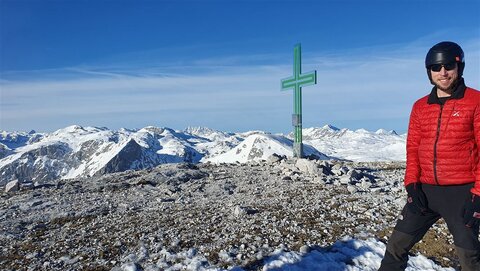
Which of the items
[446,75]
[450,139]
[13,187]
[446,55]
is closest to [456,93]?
[446,75]

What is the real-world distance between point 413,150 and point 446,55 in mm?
1704

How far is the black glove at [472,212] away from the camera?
5.52 metres

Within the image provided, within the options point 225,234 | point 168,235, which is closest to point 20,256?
point 168,235

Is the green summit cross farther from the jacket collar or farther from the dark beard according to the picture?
the dark beard

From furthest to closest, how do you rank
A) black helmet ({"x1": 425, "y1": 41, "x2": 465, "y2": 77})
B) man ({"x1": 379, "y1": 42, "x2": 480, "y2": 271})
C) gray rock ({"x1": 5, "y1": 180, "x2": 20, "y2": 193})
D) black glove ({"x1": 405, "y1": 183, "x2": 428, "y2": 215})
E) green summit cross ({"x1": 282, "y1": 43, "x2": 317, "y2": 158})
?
green summit cross ({"x1": 282, "y1": 43, "x2": 317, "y2": 158}) < gray rock ({"x1": 5, "y1": 180, "x2": 20, "y2": 193}) < black glove ({"x1": 405, "y1": 183, "x2": 428, "y2": 215}) < black helmet ({"x1": 425, "y1": 41, "x2": 465, "y2": 77}) < man ({"x1": 379, "y1": 42, "x2": 480, "y2": 271})

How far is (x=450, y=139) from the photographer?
5.88m

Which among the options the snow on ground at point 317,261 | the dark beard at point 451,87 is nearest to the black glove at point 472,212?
the dark beard at point 451,87

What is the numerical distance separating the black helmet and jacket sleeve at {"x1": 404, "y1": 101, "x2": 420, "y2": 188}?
90cm

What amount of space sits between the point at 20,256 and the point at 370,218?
10461mm

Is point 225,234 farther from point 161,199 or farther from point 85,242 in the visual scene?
point 161,199

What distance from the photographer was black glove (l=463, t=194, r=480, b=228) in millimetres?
5516

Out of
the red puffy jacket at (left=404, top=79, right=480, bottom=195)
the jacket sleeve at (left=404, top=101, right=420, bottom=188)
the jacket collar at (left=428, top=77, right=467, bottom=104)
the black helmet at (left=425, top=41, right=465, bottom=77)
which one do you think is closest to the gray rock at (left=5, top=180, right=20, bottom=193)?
the jacket sleeve at (left=404, top=101, right=420, bottom=188)

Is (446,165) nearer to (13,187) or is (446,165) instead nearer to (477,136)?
(477,136)

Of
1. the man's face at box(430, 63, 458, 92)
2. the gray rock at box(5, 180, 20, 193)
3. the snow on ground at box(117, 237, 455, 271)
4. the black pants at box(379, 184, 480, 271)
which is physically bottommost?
the gray rock at box(5, 180, 20, 193)
